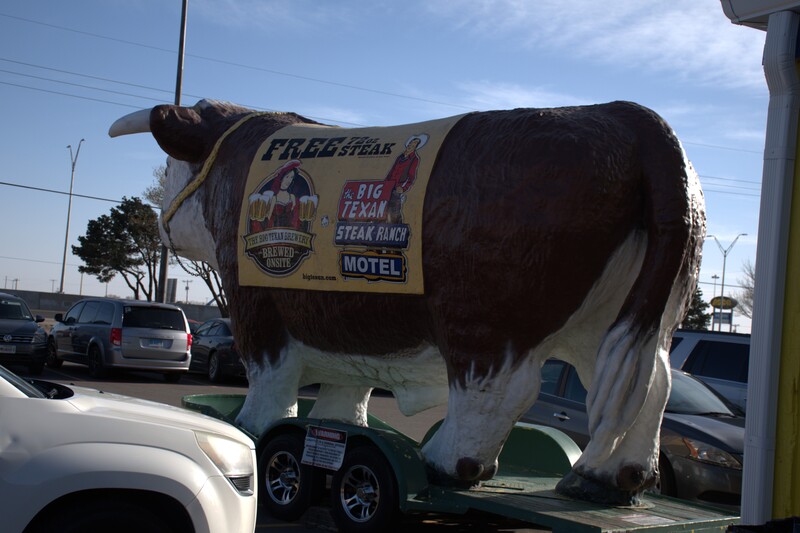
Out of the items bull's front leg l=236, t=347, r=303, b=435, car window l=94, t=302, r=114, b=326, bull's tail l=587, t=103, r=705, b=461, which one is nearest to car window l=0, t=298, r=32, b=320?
car window l=94, t=302, r=114, b=326

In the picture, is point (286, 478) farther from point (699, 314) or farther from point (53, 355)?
point (699, 314)

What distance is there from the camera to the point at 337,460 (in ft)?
18.8

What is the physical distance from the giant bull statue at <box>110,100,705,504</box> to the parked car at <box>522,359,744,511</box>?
7.08 feet

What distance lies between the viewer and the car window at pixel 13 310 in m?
15.9

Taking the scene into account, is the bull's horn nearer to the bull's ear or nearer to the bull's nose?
the bull's ear

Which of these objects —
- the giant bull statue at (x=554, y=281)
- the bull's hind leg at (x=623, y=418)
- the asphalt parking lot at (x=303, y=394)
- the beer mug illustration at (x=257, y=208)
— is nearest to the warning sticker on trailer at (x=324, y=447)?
the asphalt parking lot at (x=303, y=394)

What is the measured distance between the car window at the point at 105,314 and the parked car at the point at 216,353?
2257 millimetres

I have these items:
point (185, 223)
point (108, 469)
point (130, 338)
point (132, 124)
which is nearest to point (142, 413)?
point (108, 469)

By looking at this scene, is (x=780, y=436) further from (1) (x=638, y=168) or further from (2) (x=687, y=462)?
(2) (x=687, y=462)

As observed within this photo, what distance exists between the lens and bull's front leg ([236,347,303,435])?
677 cm

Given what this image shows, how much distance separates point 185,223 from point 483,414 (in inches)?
145

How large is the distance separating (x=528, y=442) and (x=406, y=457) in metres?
1.66

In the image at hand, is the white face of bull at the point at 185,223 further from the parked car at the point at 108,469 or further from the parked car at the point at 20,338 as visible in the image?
the parked car at the point at 20,338

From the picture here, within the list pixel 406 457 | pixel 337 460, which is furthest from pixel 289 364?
pixel 406 457
